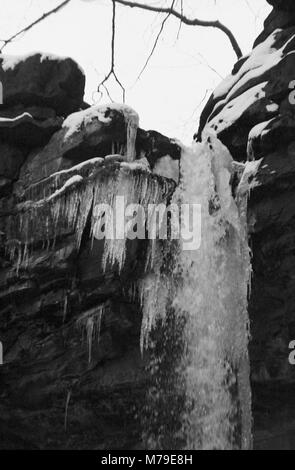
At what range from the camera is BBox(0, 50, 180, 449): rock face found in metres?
7.65

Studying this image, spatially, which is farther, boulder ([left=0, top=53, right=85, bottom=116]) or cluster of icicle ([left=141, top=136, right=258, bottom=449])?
boulder ([left=0, top=53, right=85, bottom=116])

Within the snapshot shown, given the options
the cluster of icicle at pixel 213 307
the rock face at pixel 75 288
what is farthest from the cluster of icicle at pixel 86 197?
the cluster of icicle at pixel 213 307

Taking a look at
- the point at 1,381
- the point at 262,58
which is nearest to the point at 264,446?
the point at 1,381

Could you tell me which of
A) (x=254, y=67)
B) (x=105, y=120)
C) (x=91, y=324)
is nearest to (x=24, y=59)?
(x=105, y=120)

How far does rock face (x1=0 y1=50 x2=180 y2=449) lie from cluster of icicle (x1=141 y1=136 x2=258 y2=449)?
1.17ft

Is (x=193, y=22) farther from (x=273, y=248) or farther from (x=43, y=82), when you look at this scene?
(x=273, y=248)

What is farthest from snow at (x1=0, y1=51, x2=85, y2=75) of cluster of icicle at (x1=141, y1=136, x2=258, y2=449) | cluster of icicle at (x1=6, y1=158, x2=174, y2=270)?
cluster of icicle at (x1=141, y1=136, x2=258, y2=449)

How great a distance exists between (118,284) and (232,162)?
1.97m

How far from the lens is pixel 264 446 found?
7.80 metres

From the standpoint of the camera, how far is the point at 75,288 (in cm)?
769

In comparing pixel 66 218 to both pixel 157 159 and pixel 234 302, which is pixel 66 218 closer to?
pixel 157 159

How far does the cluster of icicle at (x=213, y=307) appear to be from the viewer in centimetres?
736

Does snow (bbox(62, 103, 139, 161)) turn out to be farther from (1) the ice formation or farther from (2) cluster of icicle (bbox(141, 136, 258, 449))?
(1) the ice formation

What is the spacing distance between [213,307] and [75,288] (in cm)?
157
